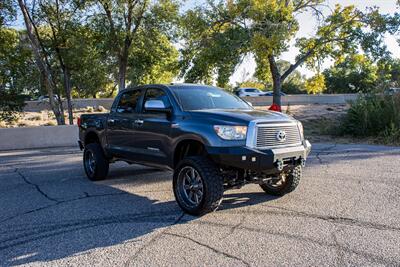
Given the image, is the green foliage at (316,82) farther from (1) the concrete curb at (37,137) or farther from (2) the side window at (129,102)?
(2) the side window at (129,102)

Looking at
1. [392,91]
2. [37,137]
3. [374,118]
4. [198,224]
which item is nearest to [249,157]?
[198,224]

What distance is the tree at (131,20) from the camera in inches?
810

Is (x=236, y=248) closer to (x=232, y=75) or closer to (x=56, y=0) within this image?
(x=56, y=0)

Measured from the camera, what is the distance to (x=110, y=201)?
6426 mm

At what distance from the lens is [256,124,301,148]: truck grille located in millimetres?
5367

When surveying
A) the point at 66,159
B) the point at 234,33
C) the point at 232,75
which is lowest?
the point at 66,159

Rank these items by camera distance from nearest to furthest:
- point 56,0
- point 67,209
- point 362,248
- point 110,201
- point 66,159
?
1. point 362,248
2. point 67,209
3. point 110,201
4. point 66,159
5. point 56,0

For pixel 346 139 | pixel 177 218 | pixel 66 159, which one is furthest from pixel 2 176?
pixel 346 139

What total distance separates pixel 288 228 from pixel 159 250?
1625mm

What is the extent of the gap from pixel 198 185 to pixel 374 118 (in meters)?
12.1

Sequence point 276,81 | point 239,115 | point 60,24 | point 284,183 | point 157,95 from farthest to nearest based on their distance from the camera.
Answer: point 276,81 → point 60,24 → point 157,95 → point 284,183 → point 239,115

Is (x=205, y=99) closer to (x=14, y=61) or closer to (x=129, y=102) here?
(x=129, y=102)

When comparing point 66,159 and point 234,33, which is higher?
point 234,33

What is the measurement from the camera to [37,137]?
15.7 metres
